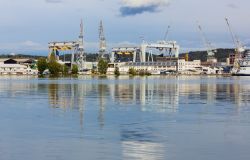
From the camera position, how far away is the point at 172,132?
15.9 m

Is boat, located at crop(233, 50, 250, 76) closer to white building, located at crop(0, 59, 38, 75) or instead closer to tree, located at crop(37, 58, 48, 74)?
white building, located at crop(0, 59, 38, 75)

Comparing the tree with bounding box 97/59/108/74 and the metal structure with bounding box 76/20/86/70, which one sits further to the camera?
the metal structure with bounding box 76/20/86/70

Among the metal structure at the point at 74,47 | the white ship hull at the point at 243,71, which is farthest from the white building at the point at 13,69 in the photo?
the white ship hull at the point at 243,71

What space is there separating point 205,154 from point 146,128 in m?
4.87

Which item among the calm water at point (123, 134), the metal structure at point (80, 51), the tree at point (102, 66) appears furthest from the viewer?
the metal structure at point (80, 51)

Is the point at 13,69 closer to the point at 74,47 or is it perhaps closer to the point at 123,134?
the point at 74,47

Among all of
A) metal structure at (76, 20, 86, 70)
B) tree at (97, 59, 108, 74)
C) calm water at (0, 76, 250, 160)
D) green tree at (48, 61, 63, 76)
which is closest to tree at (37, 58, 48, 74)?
green tree at (48, 61, 63, 76)

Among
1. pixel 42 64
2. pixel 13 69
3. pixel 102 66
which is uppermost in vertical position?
pixel 42 64

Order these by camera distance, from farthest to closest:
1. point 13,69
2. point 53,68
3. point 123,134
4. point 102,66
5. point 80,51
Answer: point 13,69 → point 80,51 → point 102,66 → point 53,68 → point 123,134

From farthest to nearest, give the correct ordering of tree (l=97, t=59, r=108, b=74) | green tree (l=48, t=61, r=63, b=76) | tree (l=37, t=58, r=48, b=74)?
tree (l=97, t=59, r=108, b=74)
tree (l=37, t=58, r=48, b=74)
green tree (l=48, t=61, r=63, b=76)

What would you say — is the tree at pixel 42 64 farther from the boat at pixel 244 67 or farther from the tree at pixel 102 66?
the boat at pixel 244 67

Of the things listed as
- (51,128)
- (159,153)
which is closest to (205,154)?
(159,153)

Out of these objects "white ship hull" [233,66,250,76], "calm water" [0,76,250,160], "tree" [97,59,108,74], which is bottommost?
"white ship hull" [233,66,250,76]

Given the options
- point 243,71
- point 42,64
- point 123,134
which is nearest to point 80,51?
point 42,64
